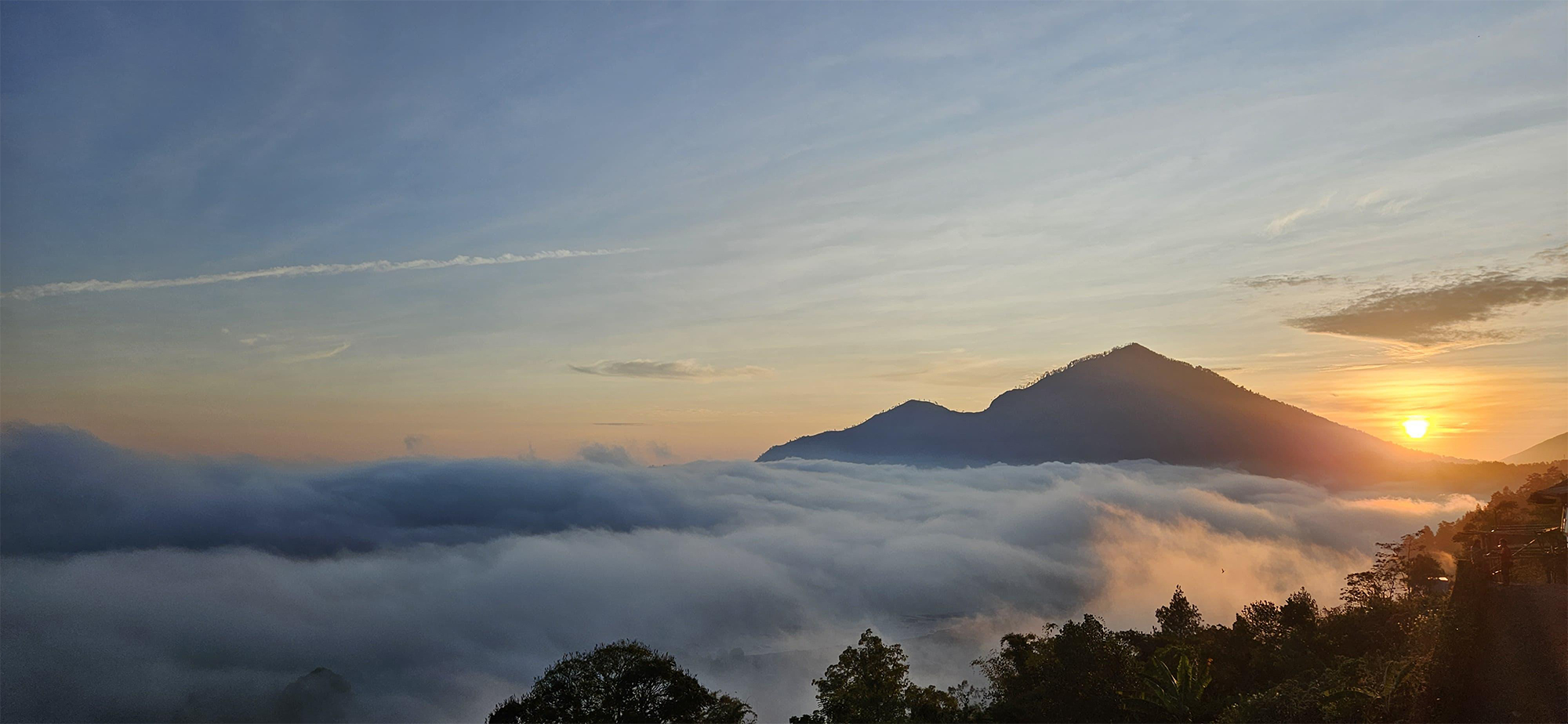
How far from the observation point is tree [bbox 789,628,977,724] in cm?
3791

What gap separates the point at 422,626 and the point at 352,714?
4173 cm

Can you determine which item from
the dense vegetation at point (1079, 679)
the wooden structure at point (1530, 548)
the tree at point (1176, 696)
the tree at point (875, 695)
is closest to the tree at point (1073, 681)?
the dense vegetation at point (1079, 679)

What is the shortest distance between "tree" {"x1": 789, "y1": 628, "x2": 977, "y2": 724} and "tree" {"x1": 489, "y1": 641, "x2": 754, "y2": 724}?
4.87m

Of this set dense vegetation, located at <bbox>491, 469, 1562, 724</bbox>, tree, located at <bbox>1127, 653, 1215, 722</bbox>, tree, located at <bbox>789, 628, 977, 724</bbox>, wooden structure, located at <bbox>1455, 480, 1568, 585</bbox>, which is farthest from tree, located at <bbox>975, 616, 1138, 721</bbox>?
wooden structure, located at <bbox>1455, 480, 1568, 585</bbox>

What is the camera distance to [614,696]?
122 feet

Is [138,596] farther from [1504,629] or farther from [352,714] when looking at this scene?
[1504,629]

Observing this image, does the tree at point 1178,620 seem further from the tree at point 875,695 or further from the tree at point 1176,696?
the tree at point 875,695

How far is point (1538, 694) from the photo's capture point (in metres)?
17.7

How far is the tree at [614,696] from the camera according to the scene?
36625 mm

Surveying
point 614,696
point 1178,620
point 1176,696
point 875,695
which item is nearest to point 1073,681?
point 1176,696

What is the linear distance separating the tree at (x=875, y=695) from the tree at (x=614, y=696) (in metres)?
4.87

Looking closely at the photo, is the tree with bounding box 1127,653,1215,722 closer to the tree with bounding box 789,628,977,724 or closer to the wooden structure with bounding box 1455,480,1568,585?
the tree with bounding box 789,628,977,724

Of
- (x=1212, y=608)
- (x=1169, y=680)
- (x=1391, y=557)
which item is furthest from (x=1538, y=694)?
(x=1212, y=608)

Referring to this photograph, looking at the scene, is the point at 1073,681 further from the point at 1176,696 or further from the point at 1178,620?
the point at 1178,620
